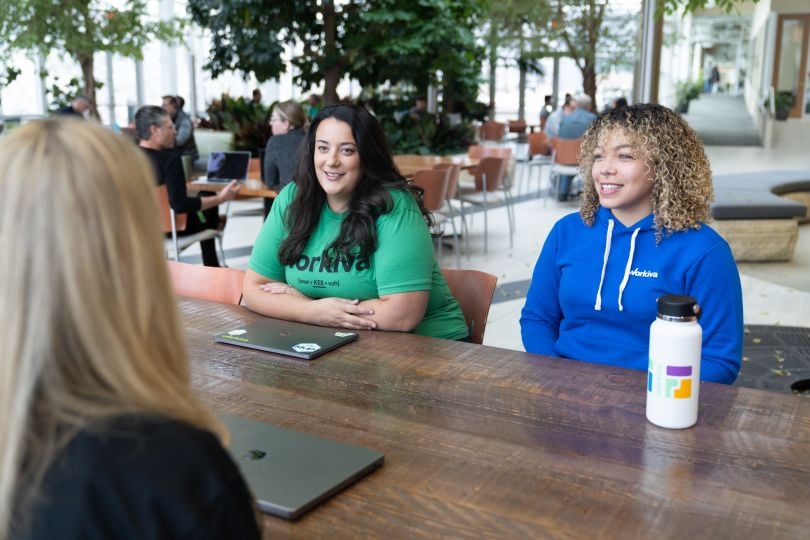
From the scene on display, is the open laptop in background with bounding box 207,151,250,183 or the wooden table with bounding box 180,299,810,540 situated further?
the open laptop in background with bounding box 207,151,250,183

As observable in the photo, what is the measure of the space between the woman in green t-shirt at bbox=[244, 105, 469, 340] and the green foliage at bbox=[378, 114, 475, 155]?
9.12 meters

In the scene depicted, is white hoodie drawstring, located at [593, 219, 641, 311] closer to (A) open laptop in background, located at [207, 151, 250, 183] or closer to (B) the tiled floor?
(B) the tiled floor

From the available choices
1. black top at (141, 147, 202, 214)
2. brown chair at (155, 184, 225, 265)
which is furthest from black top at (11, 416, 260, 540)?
black top at (141, 147, 202, 214)

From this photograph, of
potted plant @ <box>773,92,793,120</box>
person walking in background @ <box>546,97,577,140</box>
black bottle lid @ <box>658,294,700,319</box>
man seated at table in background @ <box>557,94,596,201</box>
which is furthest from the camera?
person walking in background @ <box>546,97,577,140</box>

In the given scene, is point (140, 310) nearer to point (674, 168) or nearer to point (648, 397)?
point (648, 397)

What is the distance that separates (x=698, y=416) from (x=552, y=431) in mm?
267

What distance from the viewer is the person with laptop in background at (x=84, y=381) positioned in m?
0.63

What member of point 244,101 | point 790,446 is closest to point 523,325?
point 790,446

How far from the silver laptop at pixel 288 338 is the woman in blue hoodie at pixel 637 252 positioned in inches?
22.3

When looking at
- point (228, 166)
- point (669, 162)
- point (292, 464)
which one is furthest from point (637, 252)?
point (228, 166)

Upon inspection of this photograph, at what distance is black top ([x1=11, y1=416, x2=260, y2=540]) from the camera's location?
63 centimetres

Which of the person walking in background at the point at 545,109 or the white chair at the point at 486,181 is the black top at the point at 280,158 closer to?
the white chair at the point at 486,181

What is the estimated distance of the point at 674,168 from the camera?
1.97m

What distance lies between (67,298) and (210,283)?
5.98ft
